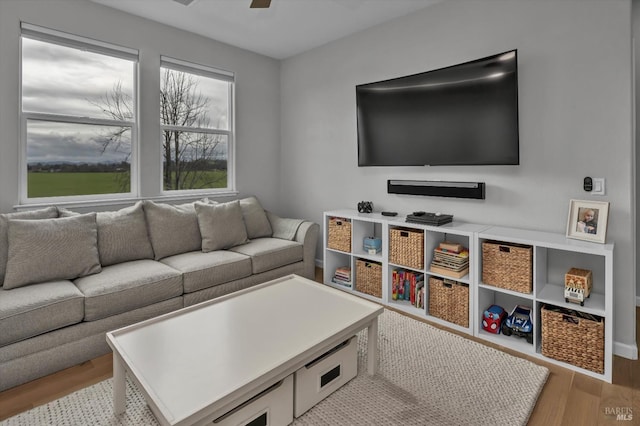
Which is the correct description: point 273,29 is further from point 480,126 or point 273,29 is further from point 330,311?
point 330,311

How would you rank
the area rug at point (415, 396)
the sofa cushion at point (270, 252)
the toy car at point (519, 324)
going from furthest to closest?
the sofa cushion at point (270, 252) → the toy car at point (519, 324) → the area rug at point (415, 396)

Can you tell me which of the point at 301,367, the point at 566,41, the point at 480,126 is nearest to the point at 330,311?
the point at 301,367

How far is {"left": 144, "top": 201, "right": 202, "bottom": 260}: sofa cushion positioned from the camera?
304 cm

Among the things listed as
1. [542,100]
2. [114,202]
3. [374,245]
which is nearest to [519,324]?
[374,245]

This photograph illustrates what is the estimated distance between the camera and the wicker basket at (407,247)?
2.86m

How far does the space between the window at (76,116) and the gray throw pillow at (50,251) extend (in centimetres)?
64

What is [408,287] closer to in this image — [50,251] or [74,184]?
[50,251]

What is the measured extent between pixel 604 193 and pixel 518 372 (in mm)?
Result: 1259

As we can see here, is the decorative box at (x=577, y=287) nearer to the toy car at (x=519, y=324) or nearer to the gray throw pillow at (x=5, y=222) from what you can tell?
the toy car at (x=519, y=324)

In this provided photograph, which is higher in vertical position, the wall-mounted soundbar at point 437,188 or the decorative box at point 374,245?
the wall-mounted soundbar at point 437,188

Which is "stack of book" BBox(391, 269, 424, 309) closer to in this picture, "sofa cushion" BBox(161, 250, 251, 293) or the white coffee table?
the white coffee table

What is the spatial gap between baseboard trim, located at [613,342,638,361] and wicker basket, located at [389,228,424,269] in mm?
1293

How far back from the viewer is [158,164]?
3508mm

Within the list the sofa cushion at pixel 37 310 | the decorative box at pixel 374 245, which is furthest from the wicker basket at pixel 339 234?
the sofa cushion at pixel 37 310
